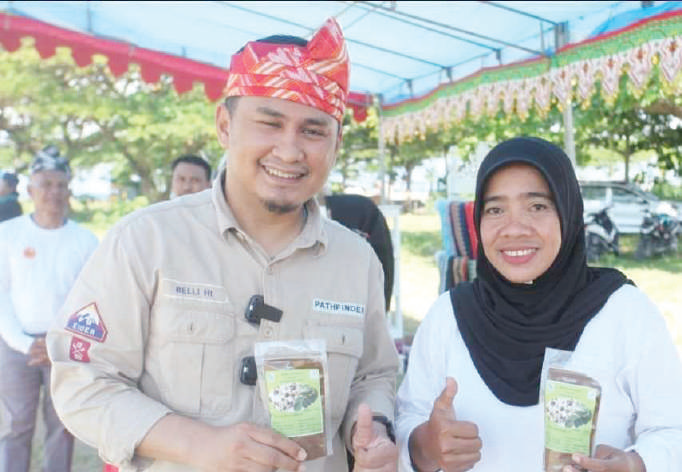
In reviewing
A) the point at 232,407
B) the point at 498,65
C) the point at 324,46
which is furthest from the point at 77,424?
the point at 498,65

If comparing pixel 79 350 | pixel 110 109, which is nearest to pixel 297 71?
pixel 79 350

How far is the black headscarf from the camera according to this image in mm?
1738

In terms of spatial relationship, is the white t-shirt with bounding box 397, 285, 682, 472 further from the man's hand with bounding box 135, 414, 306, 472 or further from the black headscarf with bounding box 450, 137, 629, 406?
the man's hand with bounding box 135, 414, 306, 472

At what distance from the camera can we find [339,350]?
1653 millimetres

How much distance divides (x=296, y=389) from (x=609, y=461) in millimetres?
743

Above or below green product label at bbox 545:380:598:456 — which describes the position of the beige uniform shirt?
above

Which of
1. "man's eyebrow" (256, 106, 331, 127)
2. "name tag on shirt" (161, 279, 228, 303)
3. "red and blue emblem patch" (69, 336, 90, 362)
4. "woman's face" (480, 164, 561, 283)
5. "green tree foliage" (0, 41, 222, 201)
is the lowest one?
"red and blue emblem patch" (69, 336, 90, 362)

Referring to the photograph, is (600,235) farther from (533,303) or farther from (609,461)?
(609,461)

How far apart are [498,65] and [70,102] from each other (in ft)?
37.8

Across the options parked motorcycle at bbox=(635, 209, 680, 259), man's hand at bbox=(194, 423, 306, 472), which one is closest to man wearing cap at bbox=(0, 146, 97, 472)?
man's hand at bbox=(194, 423, 306, 472)

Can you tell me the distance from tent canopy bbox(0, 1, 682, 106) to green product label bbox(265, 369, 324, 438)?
4333 millimetres

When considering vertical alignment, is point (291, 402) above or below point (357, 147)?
below

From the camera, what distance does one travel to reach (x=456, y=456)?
1588 millimetres

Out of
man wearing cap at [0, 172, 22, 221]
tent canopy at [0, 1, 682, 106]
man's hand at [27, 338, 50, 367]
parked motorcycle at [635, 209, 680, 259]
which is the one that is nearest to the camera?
man's hand at [27, 338, 50, 367]
